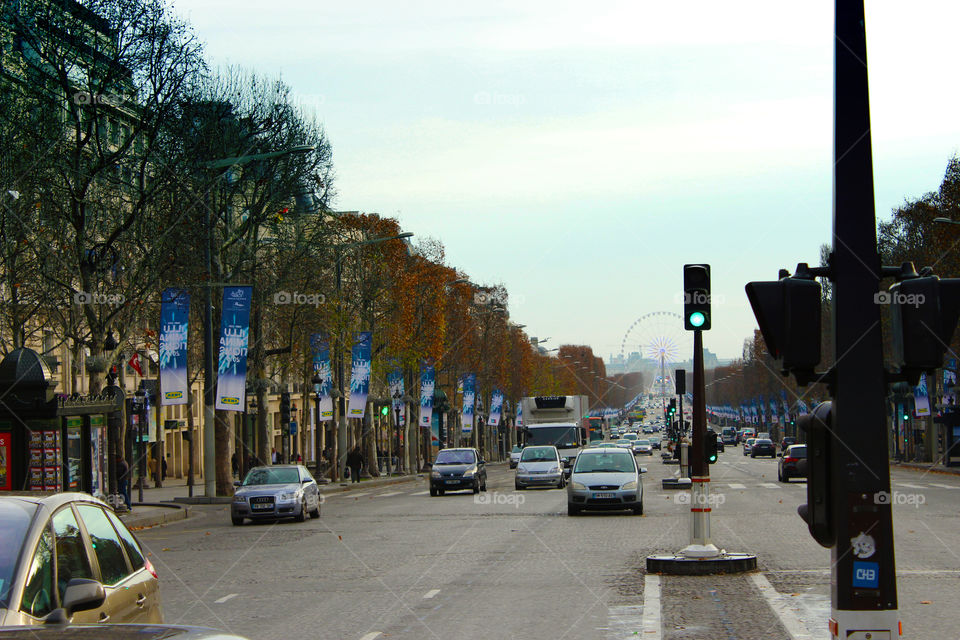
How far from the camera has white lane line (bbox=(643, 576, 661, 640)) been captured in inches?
454

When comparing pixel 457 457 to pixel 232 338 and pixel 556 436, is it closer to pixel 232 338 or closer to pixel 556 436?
pixel 232 338

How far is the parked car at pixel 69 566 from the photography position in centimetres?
602

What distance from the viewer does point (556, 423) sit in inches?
2478

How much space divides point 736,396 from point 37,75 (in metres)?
164

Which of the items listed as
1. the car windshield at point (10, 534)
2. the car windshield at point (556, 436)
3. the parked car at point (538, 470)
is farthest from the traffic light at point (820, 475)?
the car windshield at point (556, 436)

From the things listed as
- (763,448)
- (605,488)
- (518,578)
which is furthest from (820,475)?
(763,448)

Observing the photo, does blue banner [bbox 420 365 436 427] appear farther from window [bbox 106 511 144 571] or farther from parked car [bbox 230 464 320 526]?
window [bbox 106 511 144 571]

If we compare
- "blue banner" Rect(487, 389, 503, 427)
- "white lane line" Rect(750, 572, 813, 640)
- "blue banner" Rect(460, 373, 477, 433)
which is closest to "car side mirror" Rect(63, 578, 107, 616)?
"white lane line" Rect(750, 572, 813, 640)

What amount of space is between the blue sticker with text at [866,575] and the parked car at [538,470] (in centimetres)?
4025

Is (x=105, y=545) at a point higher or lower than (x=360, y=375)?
lower

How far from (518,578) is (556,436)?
150 ft

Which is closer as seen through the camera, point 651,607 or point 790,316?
point 790,316

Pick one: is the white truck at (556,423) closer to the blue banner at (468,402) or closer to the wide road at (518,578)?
the blue banner at (468,402)

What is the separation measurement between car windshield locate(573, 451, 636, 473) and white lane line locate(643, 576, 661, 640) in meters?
14.7
